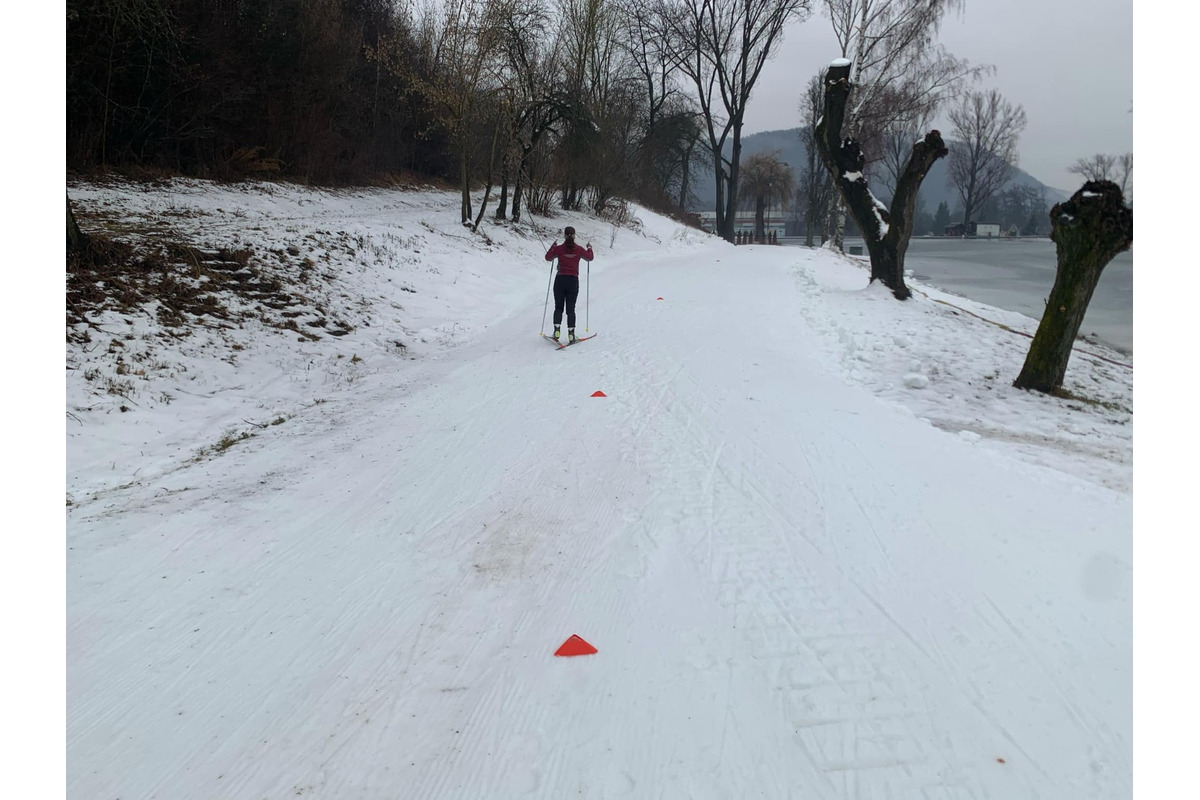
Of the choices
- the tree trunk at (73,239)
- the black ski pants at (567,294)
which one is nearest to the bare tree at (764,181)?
the black ski pants at (567,294)

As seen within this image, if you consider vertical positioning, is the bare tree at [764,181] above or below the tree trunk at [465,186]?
above

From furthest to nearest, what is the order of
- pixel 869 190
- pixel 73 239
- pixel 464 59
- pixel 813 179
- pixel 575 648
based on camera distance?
pixel 813 179 < pixel 464 59 < pixel 869 190 < pixel 73 239 < pixel 575 648

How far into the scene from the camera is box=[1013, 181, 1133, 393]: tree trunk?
7.36 metres

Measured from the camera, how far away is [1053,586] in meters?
3.78

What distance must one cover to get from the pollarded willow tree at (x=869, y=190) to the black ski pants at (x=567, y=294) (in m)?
7.60

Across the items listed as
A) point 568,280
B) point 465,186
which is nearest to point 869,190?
point 568,280

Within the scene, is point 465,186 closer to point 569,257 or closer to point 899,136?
point 569,257

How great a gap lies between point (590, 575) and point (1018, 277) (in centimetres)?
2238

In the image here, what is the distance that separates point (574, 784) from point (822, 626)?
5.13 feet

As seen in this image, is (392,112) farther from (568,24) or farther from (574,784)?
(574,784)

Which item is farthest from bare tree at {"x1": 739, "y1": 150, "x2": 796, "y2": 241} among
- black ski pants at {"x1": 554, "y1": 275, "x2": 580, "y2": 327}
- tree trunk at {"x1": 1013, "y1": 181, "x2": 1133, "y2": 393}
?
tree trunk at {"x1": 1013, "y1": 181, "x2": 1133, "y2": 393}

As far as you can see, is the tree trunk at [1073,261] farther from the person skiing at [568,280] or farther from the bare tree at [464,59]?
the bare tree at [464,59]

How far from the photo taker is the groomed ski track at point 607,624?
106 inches

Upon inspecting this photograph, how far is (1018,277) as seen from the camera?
21.3 m
